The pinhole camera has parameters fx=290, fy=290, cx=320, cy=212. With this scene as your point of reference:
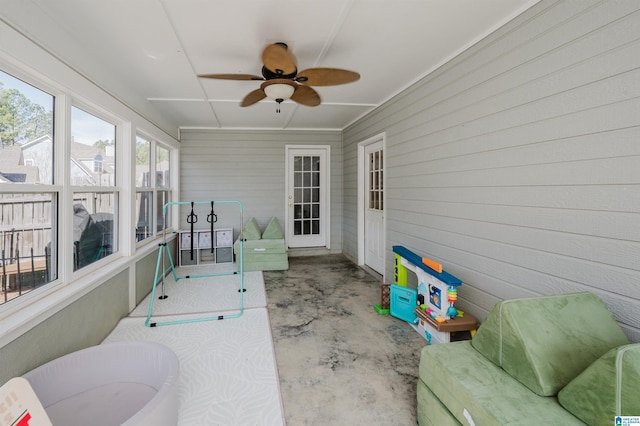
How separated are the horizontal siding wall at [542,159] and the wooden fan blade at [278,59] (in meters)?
1.47

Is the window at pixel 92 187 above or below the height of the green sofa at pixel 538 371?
above

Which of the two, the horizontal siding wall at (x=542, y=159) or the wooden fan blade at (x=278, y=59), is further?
the wooden fan blade at (x=278, y=59)

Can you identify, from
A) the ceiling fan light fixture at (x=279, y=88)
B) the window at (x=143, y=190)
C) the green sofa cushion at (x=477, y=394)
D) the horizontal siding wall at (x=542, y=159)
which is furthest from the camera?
the window at (x=143, y=190)

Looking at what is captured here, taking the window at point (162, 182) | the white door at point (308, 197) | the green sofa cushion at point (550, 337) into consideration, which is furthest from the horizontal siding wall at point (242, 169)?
the green sofa cushion at point (550, 337)

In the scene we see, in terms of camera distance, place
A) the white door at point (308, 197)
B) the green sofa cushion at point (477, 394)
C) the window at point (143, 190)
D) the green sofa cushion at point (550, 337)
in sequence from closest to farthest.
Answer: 1. the green sofa cushion at point (477, 394)
2. the green sofa cushion at point (550, 337)
3. the window at point (143, 190)
4. the white door at point (308, 197)

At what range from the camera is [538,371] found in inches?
49.4

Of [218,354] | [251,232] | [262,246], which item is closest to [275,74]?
[218,354]

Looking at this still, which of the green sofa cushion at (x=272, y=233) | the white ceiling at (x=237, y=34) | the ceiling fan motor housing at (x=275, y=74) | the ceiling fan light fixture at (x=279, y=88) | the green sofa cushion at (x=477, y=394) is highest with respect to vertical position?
the white ceiling at (x=237, y=34)

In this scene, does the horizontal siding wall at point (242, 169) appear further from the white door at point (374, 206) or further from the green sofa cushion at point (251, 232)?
the white door at point (374, 206)

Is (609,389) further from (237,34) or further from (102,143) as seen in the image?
(102,143)

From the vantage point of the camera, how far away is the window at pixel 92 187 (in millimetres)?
2395

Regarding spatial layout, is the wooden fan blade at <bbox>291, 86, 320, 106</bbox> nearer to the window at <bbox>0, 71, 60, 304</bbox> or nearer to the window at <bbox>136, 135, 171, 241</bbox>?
the window at <bbox>0, 71, 60, 304</bbox>

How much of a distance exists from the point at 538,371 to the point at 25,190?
2918 mm

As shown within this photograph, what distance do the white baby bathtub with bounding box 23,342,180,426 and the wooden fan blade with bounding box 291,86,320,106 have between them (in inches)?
88.2
